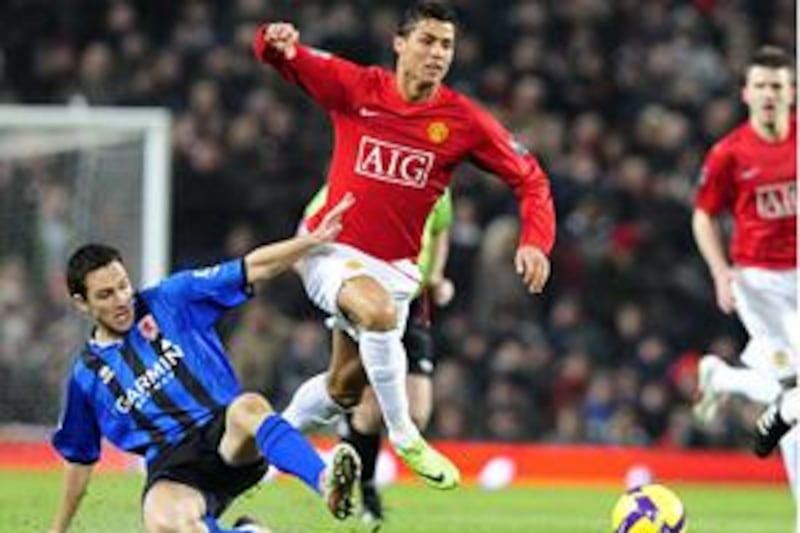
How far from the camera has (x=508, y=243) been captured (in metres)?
18.3

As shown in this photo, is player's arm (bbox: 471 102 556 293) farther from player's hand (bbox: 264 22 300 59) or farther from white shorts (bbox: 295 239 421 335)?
player's hand (bbox: 264 22 300 59)

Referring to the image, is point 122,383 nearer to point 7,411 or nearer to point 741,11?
point 7,411

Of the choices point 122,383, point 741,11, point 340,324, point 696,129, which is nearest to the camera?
point 122,383

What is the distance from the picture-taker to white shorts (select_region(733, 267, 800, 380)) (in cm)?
1185

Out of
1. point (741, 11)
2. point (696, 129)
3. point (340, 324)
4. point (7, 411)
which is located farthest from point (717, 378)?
point (741, 11)

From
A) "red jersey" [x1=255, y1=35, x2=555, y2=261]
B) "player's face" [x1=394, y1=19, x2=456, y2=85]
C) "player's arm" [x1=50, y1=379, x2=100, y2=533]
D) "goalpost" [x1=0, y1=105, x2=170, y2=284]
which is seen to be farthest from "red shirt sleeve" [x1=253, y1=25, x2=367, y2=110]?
"goalpost" [x1=0, y1=105, x2=170, y2=284]

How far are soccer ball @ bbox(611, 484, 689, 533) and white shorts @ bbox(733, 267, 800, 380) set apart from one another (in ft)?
8.64

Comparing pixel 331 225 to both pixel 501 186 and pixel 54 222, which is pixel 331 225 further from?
pixel 501 186

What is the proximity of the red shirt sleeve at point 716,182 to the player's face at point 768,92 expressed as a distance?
0.26 meters

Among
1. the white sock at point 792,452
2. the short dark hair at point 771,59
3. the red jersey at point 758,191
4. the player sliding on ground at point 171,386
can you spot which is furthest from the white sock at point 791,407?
the player sliding on ground at point 171,386

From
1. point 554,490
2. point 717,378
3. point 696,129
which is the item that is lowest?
point 554,490

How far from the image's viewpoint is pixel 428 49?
9812 mm

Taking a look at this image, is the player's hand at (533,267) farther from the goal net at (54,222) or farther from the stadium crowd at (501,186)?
the stadium crowd at (501,186)

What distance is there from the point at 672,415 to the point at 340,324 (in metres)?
8.55
